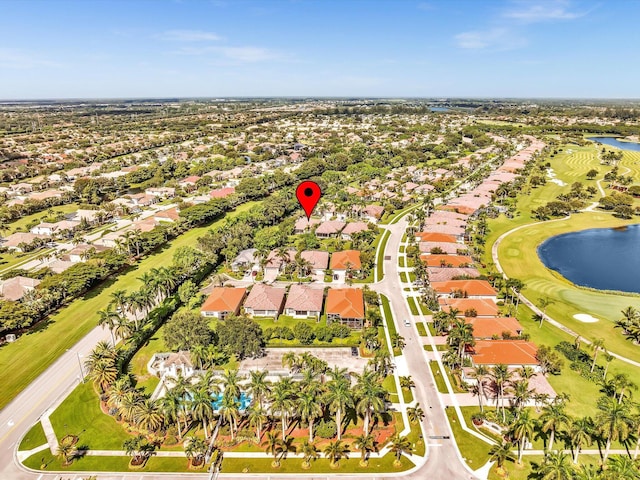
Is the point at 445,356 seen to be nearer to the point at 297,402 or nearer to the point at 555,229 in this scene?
the point at 297,402

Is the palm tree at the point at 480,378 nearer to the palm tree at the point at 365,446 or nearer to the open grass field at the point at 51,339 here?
the palm tree at the point at 365,446

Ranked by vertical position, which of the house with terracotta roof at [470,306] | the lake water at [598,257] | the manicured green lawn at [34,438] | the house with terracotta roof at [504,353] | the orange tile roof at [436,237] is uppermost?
the orange tile roof at [436,237]

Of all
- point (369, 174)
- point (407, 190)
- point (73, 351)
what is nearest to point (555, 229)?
point (407, 190)

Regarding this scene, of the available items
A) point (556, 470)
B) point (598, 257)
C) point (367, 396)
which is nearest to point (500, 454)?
point (556, 470)

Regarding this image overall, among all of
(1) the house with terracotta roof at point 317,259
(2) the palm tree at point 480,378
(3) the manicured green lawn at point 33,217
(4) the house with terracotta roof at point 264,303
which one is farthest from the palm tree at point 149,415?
(3) the manicured green lawn at point 33,217

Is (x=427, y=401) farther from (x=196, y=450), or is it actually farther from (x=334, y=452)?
(x=196, y=450)

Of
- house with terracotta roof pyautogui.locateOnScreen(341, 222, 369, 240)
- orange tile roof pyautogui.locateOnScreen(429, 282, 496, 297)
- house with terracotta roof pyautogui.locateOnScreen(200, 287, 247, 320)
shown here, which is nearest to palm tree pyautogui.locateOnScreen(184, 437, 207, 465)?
house with terracotta roof pyautogui.locateOnScreen(200, 287, 247, 320)
